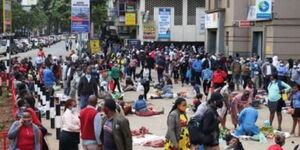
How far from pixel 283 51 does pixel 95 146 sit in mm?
21885

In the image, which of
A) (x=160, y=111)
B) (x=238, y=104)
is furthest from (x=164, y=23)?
(x=238, y=104)

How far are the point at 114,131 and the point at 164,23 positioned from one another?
4380cm

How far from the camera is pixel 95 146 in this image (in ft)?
31.7

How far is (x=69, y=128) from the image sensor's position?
33.7ft

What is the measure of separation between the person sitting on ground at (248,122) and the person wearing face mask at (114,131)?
6404 mm

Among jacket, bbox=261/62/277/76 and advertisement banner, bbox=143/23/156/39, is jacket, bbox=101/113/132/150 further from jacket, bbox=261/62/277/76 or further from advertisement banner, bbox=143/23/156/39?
advertisement banner, bbox=143/23/156/39

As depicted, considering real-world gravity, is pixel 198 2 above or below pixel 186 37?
above

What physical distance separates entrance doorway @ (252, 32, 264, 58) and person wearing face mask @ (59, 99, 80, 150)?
23.5 m

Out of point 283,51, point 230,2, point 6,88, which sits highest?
point 230,2

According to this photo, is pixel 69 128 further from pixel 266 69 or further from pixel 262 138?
pixel 266 69

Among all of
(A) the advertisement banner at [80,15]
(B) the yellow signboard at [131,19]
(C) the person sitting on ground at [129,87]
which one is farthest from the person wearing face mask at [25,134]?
(B) the yellow signboard at [131,19]

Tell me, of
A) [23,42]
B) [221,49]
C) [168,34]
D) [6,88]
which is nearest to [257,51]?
[221,49]

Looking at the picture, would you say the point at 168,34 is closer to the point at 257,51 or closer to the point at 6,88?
the point at 257,51

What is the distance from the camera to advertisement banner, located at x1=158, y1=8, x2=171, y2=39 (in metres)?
50.9
